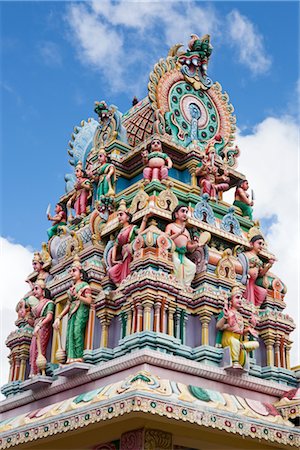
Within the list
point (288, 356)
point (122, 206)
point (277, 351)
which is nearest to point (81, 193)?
point (122, 206)

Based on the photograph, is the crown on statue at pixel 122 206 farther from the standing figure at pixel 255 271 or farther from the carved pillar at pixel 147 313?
the standing figure at pixel 255 271

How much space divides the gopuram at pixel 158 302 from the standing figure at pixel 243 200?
33 millimetres

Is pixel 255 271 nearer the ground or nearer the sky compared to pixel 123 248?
nearer the sky

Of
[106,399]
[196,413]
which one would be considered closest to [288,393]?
[196,413]

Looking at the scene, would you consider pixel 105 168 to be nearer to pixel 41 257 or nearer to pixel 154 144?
pixel 154 144

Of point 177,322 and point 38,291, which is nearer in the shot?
point 177,322

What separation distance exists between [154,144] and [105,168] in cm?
162

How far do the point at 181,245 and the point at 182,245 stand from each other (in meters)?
0.03

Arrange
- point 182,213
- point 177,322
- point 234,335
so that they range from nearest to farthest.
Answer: point 177,322
point 234,335
point 182,213

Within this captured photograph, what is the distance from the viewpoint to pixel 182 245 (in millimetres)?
16172

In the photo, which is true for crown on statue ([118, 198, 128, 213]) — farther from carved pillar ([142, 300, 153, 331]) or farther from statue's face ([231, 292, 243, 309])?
statue's face ([231, 292, 243, 309])

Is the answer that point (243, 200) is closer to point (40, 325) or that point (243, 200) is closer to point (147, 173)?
point (147, 173)

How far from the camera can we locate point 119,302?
15.8 metres

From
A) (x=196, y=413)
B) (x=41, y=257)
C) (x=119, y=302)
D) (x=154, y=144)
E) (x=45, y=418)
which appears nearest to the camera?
(x=196, y=413)
